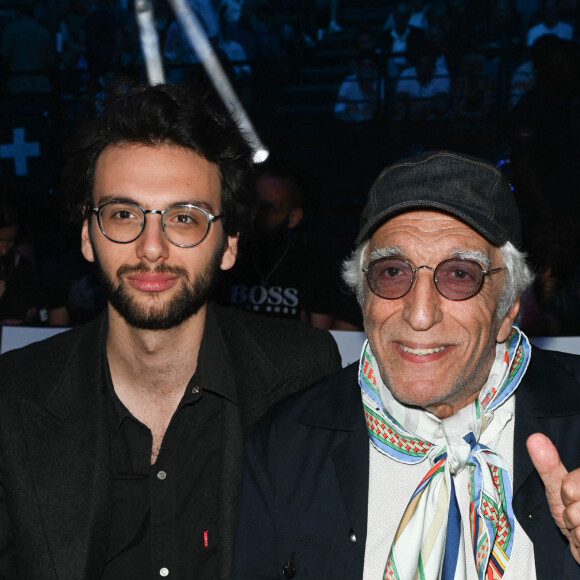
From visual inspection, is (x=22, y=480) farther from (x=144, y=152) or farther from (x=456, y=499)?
(x=456, y=499)

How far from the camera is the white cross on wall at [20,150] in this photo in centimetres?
594

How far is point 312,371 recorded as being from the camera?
2775mm

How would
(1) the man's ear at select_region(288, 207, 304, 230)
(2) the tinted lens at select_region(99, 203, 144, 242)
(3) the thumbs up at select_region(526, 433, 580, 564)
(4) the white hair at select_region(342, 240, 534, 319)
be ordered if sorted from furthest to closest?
(1) the man's ear at select_region(288, 207, 304, 230)
(2) the tinted lens at select_region(99, 203, 144, 242)
(4) the white hair at select_region(342, 240, 534, 319)
(3) the thumbs up at select_region(526, 433, 580, 564)

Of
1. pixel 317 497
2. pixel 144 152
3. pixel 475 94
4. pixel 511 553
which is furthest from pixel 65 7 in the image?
pixel 511 553

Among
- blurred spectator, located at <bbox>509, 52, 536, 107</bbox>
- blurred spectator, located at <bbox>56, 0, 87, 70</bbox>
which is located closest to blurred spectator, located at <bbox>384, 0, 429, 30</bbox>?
blurred spectator, located at <bbox>509, 52, 536, 107</bbox>

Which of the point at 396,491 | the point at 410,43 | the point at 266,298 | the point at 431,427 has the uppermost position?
the point at 410,43

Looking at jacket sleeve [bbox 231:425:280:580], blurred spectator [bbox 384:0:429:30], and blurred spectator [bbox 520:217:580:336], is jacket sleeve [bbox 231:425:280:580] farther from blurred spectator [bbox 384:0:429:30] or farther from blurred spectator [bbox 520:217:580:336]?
blurred spectator [bbox 384:0:429:30]

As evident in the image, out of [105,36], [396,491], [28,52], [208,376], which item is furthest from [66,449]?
[28,52]

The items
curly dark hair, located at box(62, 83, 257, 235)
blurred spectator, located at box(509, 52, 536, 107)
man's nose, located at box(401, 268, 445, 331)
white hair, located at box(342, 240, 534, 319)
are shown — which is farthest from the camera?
blurred spectator, located at box(509, 52, 536, 107)

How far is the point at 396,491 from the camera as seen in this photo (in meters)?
2.14

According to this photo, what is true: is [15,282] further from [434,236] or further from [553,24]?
[434,236]

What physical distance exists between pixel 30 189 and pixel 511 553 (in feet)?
16.5

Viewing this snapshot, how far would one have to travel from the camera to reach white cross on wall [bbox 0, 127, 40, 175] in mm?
5938

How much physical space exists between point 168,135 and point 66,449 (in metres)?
1.14
